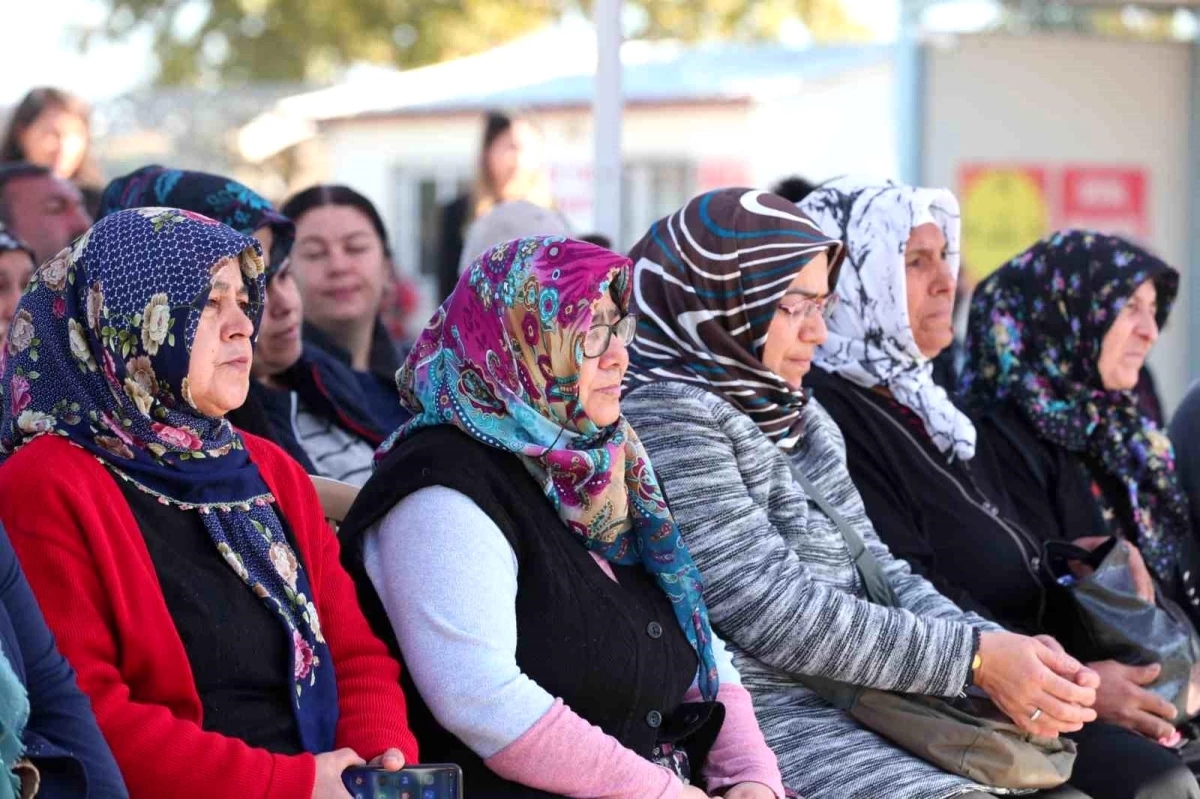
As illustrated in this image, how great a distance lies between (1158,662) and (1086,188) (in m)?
7.65

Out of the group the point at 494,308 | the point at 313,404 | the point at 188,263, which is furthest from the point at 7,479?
the point at 313,404

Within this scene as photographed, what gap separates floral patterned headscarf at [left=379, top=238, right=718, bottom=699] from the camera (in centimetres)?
262

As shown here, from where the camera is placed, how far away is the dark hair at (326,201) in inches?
175

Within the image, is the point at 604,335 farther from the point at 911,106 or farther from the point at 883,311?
the point at 911,106

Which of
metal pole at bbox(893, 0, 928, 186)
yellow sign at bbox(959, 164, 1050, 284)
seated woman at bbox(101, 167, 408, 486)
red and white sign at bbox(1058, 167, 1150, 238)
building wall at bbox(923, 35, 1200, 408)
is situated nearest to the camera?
seated woman at bbox(101, 167, 408, 486)

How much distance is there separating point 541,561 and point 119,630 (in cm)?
68

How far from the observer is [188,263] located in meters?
2.39

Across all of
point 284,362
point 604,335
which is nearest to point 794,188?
point 284,362

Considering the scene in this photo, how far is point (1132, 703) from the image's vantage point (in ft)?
11.5

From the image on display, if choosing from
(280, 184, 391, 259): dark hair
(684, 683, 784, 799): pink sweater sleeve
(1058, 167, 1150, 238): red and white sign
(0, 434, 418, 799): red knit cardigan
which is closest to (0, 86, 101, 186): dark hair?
(280, 184, 391, 259): dark hair

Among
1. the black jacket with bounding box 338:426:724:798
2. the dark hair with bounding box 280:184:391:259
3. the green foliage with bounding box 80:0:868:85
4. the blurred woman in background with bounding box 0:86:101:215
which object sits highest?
the green foliage with bounding box 80:0:868:85

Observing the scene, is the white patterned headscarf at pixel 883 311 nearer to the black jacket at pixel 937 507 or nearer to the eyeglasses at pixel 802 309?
the black jacket at pixel 937 507

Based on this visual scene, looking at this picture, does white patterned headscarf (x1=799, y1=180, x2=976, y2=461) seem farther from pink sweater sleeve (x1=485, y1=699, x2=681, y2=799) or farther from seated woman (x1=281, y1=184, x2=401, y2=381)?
pink sweater sleeve (x1=485, y1=699, x2=681, y2=799)

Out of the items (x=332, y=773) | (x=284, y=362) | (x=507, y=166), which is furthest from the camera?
(x=507, y=166)
